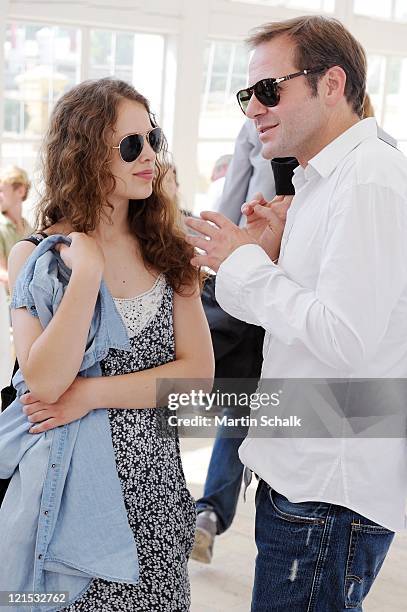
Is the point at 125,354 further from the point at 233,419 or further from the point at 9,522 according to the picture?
the point at 233,419

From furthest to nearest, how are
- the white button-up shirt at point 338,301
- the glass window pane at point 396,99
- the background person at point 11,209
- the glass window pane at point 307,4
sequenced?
the glass window pane at point 396,99
the glass window pane at point 307,4
the background person at point 11,209
the white button-up shirt at point 338,301

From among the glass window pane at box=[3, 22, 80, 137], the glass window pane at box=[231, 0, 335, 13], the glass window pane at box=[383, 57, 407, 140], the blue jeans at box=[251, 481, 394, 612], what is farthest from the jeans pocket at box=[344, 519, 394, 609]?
the glass window pane at box=[383, 57, 407, 140]

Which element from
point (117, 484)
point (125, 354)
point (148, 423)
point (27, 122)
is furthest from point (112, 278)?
point (27, 122)

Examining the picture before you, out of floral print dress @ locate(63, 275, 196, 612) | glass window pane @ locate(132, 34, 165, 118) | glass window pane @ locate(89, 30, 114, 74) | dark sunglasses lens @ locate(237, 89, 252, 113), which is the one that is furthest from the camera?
glass window pane @ locate(132, 34, 165, 118)

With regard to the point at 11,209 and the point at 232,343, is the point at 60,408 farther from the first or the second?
the point at 11,209

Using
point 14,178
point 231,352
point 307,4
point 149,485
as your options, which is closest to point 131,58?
point 307,4

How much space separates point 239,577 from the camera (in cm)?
351

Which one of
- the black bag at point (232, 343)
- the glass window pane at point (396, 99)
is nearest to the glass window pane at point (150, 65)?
the glass window pane at point (396, 99)

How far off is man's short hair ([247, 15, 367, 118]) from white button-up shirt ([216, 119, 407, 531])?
0.27 ft

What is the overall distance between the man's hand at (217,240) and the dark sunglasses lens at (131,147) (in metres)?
0.33

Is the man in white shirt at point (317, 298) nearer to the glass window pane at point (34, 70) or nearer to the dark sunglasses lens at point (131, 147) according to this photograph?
A: the dark sunglasses lens at point (131, 147)

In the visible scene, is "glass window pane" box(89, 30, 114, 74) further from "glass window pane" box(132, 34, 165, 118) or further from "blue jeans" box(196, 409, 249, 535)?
"blue jeans" box(196, 409, 249, 535)

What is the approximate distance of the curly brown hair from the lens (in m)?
Answer: 1.98

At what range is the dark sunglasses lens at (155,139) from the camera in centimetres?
204
